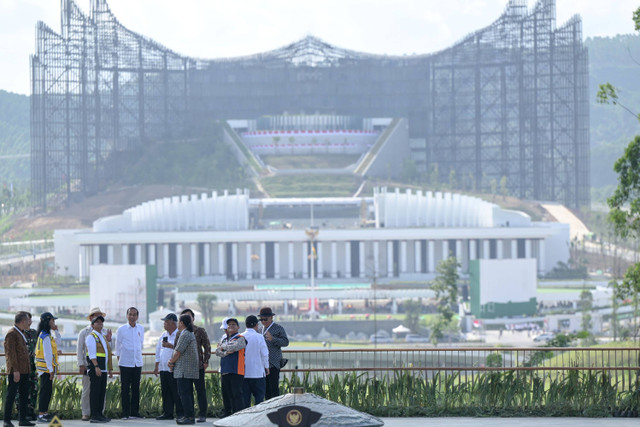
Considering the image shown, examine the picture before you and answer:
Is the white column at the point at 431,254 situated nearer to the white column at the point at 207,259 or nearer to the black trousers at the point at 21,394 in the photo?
the white column at the point at 207,259

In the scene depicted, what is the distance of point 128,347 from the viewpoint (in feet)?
69.7

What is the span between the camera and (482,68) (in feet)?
406

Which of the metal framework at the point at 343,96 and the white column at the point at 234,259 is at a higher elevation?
the metal framework at the point at 343,96

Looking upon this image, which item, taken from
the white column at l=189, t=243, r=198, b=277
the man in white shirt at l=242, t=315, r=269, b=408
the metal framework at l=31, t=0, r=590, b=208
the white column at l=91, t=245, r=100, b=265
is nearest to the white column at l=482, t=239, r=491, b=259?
the white column at l=189, t=243, r=198, b=277

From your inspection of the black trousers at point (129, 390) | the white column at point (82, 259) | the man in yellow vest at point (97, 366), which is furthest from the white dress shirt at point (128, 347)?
the white column at point (82, 259)

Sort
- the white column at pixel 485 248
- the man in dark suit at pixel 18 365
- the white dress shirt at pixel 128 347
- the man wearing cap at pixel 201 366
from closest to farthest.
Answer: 1. the man in dark suit at pixel 18 365
2. the man wearing cap at pixel 201 366
3. the white dress shirt at pixel 128 347
4. the white column at pixel 485 248

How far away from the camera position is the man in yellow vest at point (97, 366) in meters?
20.7

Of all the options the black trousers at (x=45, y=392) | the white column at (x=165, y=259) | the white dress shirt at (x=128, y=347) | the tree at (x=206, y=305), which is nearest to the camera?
the black trousers at (x=45, y=392)

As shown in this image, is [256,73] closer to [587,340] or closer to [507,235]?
[507,235]

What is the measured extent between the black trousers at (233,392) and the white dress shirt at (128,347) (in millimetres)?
1579

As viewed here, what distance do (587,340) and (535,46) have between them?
65996mm

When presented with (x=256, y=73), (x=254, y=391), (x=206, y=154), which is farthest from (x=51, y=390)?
(x=256, y=73)

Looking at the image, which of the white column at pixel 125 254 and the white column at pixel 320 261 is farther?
the white column at pixel 125 254

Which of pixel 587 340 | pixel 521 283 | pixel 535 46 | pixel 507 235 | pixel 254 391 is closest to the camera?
pixel 254 391
